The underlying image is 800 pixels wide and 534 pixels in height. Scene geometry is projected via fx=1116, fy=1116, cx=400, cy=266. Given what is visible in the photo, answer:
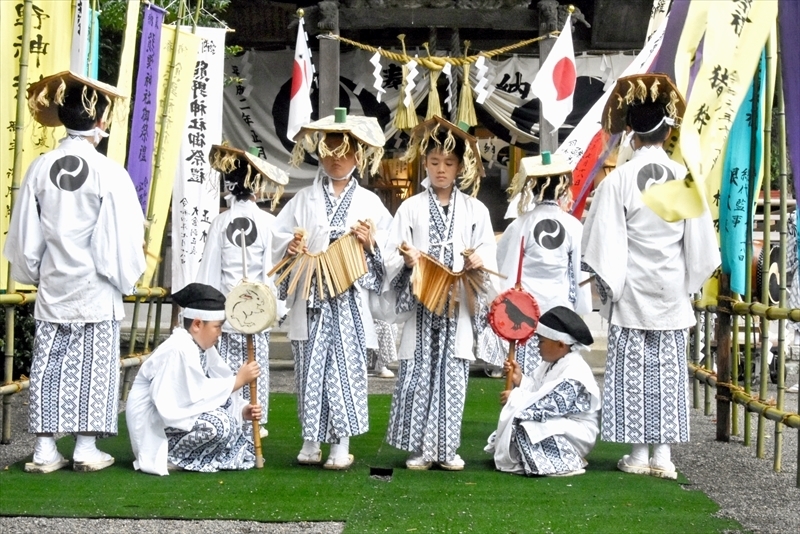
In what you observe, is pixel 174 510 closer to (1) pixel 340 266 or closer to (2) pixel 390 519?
(2) pixel 390 519

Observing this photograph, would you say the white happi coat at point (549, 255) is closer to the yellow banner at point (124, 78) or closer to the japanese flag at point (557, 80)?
the yellow banner at point (124, 78)

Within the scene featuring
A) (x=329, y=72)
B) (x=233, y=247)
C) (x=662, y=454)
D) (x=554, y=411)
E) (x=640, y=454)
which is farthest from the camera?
(x=329, y=72)

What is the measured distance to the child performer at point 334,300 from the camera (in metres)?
6.48

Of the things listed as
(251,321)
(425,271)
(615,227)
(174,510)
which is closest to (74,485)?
(174,510)

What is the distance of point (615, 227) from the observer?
634 centimetres

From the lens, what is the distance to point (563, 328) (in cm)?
630

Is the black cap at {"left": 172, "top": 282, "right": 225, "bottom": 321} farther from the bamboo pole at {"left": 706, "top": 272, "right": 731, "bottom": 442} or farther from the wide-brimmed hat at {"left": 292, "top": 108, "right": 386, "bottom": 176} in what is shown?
the bamboo pole at {"left": 706, "top": 272, "right": 731, "bottom": 442}

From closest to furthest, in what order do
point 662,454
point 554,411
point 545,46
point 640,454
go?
point 554,411
point 662,454
point 640,454
point 545,46

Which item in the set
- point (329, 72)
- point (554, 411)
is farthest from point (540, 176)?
point (329, 72)

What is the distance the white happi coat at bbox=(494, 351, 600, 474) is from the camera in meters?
6.25

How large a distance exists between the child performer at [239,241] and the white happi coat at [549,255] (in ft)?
5.70

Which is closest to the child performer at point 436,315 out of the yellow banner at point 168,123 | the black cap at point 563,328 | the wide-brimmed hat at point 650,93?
the black cap at point 563,328

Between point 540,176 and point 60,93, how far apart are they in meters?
3.17

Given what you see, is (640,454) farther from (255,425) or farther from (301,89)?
(301,89)
